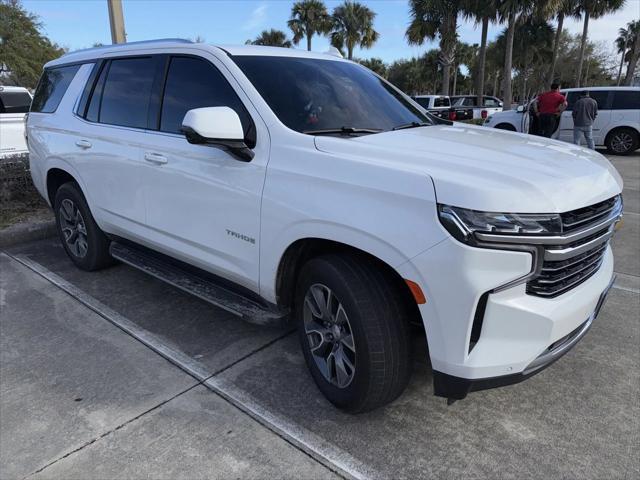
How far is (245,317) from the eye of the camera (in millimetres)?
2867

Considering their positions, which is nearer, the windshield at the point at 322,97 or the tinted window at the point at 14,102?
the windshield at the point at 322,97

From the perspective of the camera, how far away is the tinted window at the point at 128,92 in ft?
11.9

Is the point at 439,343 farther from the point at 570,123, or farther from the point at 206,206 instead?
the point at 570,123

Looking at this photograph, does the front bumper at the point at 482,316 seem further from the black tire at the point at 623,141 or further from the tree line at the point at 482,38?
the tree line at the point at 482,38

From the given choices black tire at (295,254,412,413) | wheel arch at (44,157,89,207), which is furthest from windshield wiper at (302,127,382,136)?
wheel arch at (44,157,89,207)

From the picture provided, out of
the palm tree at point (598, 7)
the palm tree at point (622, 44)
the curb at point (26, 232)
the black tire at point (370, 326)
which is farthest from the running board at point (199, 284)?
the palm tree at point (622, 44)

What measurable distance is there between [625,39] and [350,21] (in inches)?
1591

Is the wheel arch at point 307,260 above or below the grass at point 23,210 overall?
above

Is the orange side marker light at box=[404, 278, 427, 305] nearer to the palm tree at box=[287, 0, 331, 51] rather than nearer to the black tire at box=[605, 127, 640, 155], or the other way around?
the black tire at box=[605, 127, 640, 155]

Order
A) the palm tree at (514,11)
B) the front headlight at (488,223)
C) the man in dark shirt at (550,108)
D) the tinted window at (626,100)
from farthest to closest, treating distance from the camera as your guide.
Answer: the palm tree at (514,11) → the tinted window at (626,100) → the man in dark shirt at (550,108) → the front headlight at (488,223)

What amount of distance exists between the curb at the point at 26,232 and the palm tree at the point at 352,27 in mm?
33106

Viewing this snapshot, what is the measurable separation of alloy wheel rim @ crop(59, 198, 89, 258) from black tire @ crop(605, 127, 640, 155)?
46.8ft

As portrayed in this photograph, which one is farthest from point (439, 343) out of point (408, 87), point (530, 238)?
point (408, 87)

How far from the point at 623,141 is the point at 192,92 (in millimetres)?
14182
